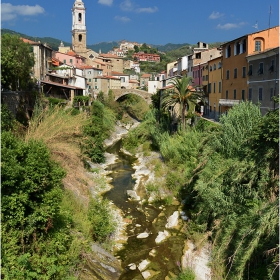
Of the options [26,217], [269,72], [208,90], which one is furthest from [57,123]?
[208,90]

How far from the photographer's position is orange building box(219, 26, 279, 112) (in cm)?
2780

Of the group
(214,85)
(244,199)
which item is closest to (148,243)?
(244,199)

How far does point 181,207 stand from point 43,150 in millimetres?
12114

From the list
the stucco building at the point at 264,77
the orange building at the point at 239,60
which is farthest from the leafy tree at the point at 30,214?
the orange building at the point at 239,60

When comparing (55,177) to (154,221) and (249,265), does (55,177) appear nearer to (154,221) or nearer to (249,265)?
(249,265)

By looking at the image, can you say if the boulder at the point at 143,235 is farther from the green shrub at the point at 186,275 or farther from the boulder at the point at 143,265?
the green shrub at the point at 186,275

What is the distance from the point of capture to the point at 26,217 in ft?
32.3

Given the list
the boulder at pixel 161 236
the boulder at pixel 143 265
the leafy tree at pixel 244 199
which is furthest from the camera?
the boulder at pixel 161 236

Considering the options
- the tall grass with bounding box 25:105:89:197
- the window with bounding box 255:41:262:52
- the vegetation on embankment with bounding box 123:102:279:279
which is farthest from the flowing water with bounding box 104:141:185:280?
the window with bounding box 255:41:262:52

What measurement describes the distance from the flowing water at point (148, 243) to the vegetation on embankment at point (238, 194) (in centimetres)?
126

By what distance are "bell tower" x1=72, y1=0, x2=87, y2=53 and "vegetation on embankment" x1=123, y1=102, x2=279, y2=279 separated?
230 feet

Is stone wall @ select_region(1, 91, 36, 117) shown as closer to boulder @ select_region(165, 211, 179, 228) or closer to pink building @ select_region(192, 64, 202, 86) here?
boulder @ select_region(165, 211, 179, 228)

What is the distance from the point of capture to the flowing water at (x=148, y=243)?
13539 millimetres

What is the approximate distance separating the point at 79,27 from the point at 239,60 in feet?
215
